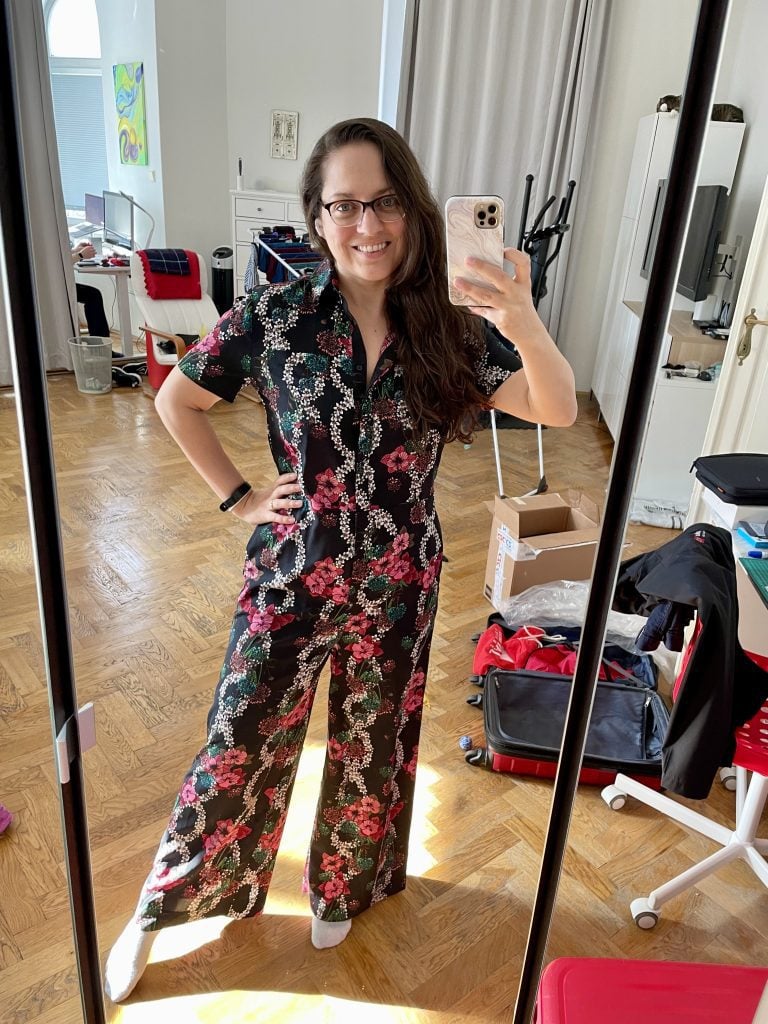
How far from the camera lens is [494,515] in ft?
5.49

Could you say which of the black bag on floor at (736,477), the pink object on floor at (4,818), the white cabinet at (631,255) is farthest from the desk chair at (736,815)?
the pink object on floor at (4,818)

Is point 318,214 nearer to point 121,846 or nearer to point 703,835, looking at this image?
point 121,846

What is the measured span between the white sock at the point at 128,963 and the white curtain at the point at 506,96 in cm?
94

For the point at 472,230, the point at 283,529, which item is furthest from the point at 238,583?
the point at 472,230

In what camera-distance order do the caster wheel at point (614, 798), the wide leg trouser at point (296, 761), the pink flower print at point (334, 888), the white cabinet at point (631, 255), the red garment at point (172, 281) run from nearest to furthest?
the white cabinet at point (631, 255) < the red garment at point (172, 281) < the wide leg trouser at point (296, 761) < the pink flower print at point (334, 888) < the caster wheel at point (614, 798)

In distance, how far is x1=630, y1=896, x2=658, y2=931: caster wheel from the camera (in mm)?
1189

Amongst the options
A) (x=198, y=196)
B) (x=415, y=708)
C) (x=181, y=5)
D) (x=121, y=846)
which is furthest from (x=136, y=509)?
(x=181, y=5)

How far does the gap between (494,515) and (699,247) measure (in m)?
0.77

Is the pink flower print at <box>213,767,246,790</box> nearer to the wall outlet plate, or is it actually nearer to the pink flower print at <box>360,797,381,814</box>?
the pink flower print at <box>360,797,381,814</box>

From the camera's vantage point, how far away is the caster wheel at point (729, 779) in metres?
1.48

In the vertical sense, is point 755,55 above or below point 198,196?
above

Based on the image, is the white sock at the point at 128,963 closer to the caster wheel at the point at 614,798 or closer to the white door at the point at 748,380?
the caster wheel at the point at 614,798

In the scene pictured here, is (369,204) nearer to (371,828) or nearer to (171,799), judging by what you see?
(371,828)

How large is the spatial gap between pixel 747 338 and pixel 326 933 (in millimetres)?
1547
